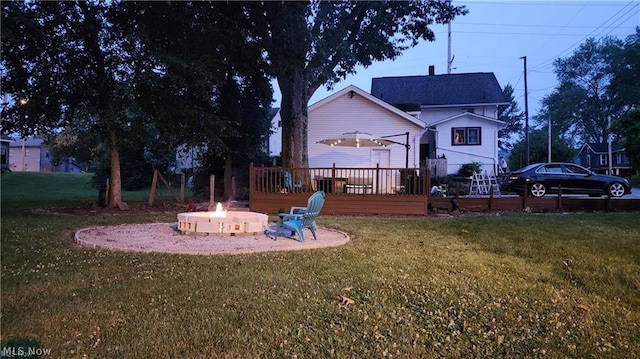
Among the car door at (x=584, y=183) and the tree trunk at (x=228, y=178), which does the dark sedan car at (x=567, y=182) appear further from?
the tree trunk at (x=228, y=178)

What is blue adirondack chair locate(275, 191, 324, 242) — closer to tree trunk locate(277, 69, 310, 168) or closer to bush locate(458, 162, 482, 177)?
tree trunk locate(277, 69, 310, 168)

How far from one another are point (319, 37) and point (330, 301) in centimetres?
1086

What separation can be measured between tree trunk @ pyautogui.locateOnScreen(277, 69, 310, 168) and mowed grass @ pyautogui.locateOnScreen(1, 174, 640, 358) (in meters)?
8.68

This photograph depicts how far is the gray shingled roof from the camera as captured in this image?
1142 inches

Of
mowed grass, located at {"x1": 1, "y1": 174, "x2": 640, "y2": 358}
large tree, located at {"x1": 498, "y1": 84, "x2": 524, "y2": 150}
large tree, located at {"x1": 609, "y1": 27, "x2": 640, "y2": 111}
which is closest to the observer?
mowed grass, located at {"x1": 1, "y1": 174, "x2": 640, "y2": 358}

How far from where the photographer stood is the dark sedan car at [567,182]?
15992mm

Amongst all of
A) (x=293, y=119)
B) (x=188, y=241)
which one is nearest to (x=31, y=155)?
(x=293, y=119)

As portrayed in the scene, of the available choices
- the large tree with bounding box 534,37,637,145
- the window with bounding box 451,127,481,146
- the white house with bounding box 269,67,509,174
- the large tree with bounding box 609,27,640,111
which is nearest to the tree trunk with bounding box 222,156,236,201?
the white house with bounding box 269,67,509,174

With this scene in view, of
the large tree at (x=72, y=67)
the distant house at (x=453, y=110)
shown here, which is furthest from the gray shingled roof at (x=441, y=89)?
the large tree at (x=72, y=67)

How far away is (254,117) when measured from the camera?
2097 cm

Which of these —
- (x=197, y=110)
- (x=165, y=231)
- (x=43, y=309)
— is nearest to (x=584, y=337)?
(x=43, y=309)

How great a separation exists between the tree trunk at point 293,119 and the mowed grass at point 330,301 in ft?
28.5

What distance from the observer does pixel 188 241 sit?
7070 mm

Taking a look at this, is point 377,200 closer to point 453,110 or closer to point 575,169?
point 575,169
